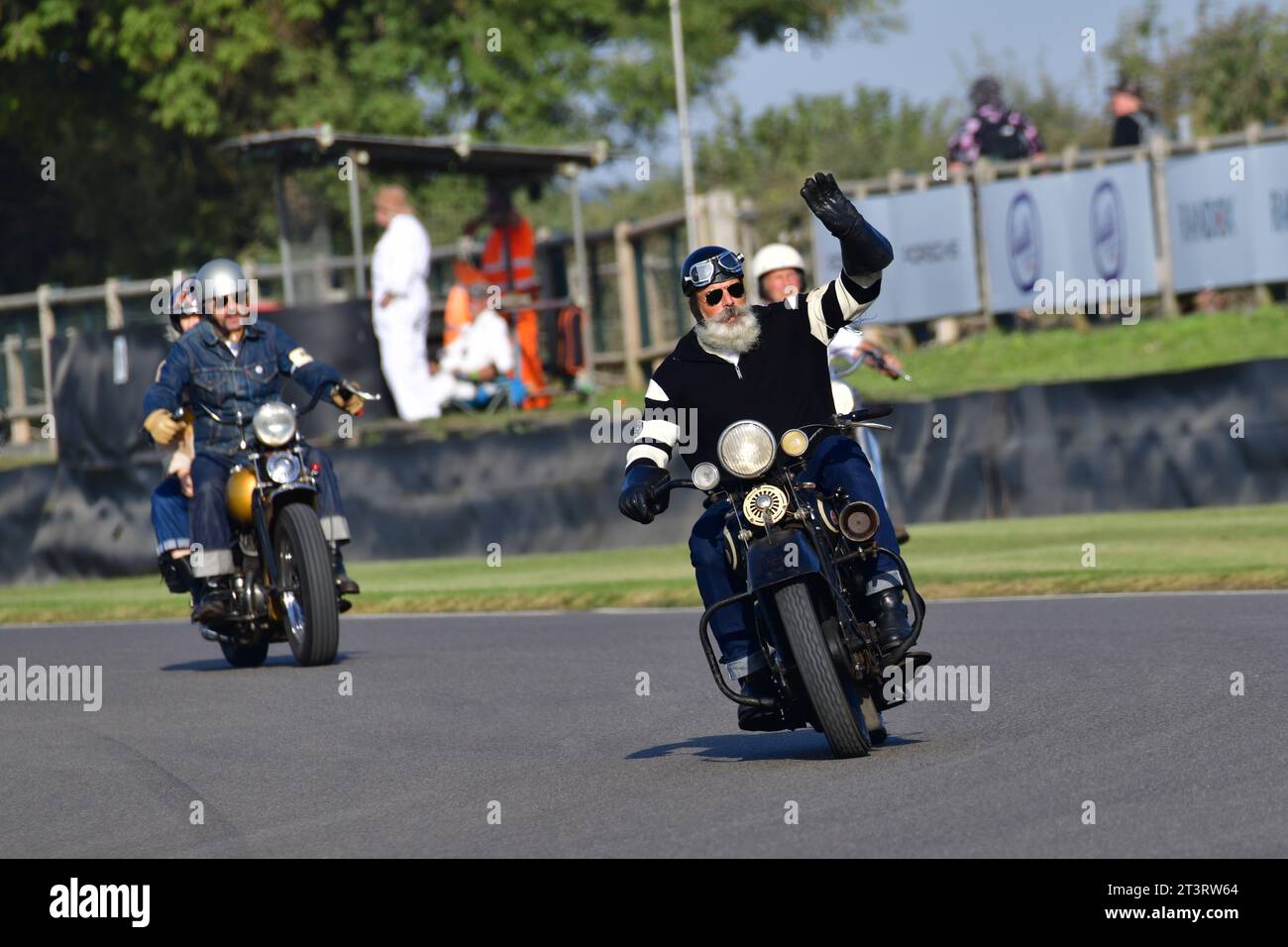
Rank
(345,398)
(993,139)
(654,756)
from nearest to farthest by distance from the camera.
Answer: (654,756) < (345,398) < (993,139)

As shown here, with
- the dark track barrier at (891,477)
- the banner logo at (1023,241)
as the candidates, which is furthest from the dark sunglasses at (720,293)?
the banner logo at (1023,241)

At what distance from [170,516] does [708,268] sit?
17.3 feet

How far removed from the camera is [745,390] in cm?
870

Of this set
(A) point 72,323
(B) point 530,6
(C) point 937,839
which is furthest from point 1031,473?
(B) point 530,6

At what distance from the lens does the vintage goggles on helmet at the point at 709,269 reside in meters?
8.63

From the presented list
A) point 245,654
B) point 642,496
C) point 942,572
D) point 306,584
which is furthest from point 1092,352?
point 642,496

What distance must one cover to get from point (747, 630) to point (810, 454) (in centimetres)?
67

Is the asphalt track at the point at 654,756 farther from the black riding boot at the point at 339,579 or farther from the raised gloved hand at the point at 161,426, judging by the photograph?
the raised gloved hand at the point at 161,426

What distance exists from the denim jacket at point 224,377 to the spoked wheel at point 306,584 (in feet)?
2.59

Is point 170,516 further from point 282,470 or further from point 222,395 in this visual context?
point 282,470

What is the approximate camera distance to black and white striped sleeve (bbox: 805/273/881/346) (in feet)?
28.1
